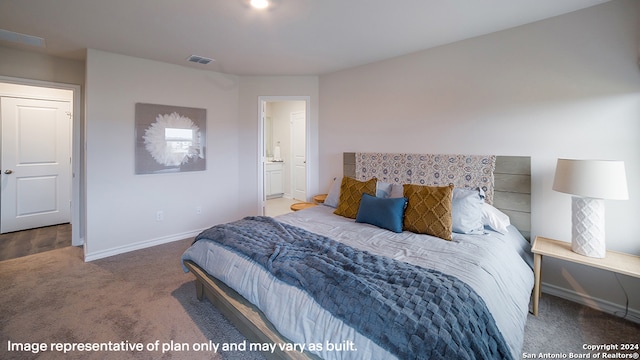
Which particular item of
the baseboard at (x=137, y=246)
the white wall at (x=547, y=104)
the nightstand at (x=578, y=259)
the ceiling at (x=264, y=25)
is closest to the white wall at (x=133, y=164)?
the baseboard at (x=137, y=246)

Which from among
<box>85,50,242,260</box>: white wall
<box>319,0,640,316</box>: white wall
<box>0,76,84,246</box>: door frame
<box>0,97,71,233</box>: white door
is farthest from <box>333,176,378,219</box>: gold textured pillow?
<box>0,97,71,233</box>: white door

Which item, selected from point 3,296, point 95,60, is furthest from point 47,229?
point 95,60

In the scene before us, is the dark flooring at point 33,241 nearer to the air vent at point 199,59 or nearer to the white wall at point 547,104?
the air vent at point 199,59

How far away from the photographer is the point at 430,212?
238cm

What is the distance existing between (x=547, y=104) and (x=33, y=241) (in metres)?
6.32

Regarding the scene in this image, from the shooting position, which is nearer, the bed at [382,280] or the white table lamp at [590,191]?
the bed at [382,280]

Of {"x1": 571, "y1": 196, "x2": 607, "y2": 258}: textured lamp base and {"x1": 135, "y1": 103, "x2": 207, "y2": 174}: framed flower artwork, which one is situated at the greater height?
{"x1": 135, "y1": 103, "x2": 207, "y2": 174}: framed flower artwork

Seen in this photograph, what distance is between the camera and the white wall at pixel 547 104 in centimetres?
212

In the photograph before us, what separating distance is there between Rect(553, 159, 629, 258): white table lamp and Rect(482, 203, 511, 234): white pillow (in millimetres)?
446

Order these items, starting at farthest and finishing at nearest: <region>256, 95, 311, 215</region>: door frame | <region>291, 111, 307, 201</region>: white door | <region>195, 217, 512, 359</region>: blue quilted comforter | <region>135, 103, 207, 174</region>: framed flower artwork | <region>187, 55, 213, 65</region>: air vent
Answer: <region>291, 111, 307, 201</region>: white door
<region>256, 95, 311, 215</region>: door frame
<region>135, 103, 207, 174</region>: framed flower artwork
<region>187, 55, 213, 65</region>: air vent
<region>195, 217, 512, 359</region>: blue quilted comforter

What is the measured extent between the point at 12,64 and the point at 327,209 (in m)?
4.00

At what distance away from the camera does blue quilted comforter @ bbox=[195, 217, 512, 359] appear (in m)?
1.11

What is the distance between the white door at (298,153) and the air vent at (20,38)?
441 centimetres

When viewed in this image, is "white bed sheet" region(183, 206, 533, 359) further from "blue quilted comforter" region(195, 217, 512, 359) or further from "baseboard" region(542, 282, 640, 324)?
"baseboard" region(542, 282, 640, 324)
